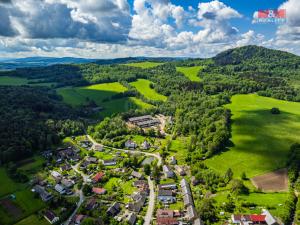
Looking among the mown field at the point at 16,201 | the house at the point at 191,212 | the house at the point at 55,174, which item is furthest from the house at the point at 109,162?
the house at the point at 191,212

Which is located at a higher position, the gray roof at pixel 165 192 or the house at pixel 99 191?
the gray roof at pixel 165 192


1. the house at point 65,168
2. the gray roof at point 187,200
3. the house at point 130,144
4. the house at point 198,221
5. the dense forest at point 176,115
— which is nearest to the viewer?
the house at point 198,221

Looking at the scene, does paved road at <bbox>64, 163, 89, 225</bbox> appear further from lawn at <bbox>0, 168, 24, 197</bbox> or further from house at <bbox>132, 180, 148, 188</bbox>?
lawn at <bbox>0, 168, 24, 197</bbox>

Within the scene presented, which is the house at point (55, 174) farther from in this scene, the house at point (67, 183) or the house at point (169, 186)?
the house at point (169, 186)

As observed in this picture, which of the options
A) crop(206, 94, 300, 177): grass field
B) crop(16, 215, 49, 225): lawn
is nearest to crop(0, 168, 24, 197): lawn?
crop(16, 215, 49, 225): lawn

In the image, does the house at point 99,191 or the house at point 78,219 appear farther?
the house at point 99,191

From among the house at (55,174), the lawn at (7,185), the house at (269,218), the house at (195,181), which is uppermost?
the house at (269,218)

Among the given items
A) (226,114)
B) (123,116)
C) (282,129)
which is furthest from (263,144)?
(123,116)
